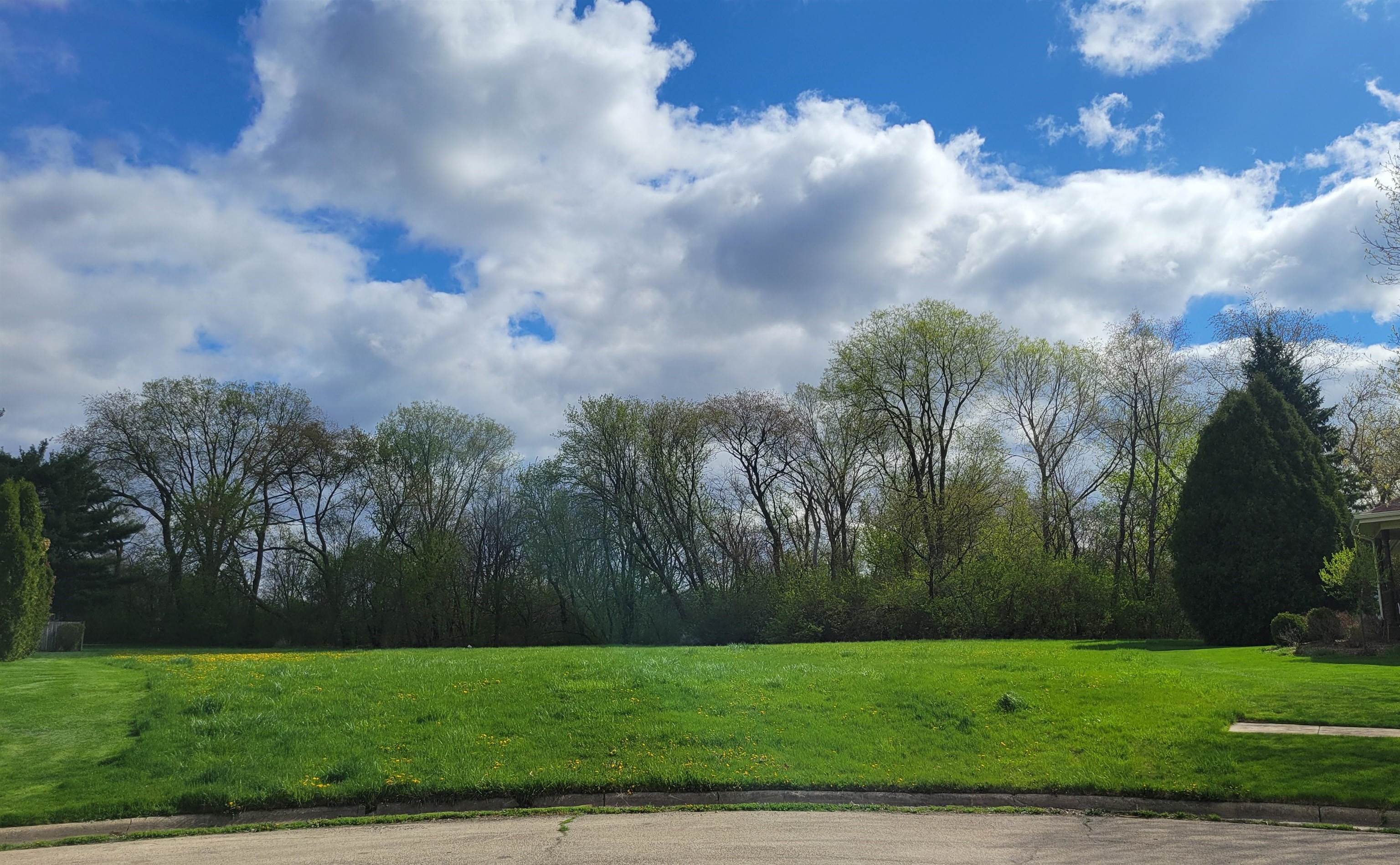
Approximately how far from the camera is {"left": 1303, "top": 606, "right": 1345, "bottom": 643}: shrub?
19.3m

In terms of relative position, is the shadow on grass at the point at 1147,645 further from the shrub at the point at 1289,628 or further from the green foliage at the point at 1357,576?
the green foliage at the point at 1357,576

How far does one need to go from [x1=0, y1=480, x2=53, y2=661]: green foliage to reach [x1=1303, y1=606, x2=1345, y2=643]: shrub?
2990 cm

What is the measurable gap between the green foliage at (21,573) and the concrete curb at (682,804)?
1619 cm

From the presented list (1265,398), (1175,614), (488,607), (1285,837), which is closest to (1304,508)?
(1265,398)

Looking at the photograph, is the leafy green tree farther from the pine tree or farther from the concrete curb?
the concrete curb

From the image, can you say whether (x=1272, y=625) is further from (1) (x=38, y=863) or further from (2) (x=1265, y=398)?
(1) (x=38, y=863)

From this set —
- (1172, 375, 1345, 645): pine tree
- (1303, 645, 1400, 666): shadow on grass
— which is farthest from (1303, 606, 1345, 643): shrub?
(1172, 375, 1345, 645): pine tree

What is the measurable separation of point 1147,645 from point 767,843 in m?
19.6

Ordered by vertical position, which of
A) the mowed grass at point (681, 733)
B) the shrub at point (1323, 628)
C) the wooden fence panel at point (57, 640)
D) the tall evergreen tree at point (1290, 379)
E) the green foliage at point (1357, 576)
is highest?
the tall evergreen tree at point (1290, 379)

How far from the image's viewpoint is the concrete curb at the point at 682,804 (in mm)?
9055

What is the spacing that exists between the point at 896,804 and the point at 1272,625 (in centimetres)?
1561

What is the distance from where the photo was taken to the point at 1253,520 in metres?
24.1

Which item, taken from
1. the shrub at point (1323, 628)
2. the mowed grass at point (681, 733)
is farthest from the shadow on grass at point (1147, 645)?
the mowed grass at point (681, 733)

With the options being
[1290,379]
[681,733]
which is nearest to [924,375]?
[1290,379]
